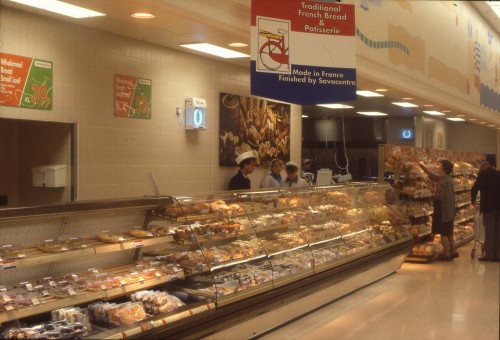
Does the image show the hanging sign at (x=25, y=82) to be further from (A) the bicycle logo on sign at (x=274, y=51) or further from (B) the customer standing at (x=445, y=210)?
(B) the customer standing at (x=445, y=210)

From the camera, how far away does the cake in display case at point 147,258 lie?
3812 millimetres

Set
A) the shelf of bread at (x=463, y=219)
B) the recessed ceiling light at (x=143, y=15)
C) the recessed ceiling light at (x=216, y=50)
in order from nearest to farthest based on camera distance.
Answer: the recessed ceiling light at (x=143, y=15) < the recessed ceiling light at (x=216, y=50) < the shelf of bread at (x=463, y=219)

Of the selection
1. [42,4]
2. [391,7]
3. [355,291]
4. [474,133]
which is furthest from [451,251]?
[474,133]

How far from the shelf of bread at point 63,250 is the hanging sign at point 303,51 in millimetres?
1608

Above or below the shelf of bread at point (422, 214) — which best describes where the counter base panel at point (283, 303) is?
below

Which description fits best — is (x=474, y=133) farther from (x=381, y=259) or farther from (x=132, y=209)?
(x=132, y=209)

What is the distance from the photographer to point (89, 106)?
6.12m

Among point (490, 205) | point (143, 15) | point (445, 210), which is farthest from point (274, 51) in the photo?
point (490, 205)

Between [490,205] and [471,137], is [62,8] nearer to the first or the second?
[490,205]

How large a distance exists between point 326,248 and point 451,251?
14.5 feet

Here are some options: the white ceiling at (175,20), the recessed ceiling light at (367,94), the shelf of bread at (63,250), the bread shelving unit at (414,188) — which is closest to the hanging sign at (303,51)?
the white ceiling at (175,20)

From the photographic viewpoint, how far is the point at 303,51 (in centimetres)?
527

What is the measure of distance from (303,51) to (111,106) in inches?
90.8

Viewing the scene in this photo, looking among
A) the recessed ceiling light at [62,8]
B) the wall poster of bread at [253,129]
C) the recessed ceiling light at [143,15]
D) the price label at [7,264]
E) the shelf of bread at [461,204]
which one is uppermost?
the recessed ceiling light at [62,8]
